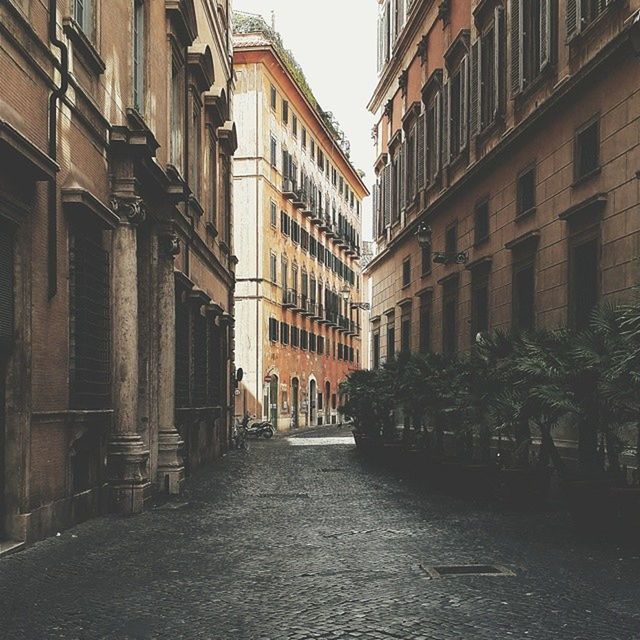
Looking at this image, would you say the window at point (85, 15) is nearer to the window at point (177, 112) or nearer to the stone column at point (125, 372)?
the stone column at point (125, 372)

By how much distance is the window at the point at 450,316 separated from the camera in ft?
92.3

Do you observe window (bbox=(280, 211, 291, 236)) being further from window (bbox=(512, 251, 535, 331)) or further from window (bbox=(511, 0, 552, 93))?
window (bbox=(512, 251, 535, 331))

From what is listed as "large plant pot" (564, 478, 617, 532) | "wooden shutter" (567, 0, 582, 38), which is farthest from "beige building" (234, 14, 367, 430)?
"large plant pot" (564, 478, 617, 532)

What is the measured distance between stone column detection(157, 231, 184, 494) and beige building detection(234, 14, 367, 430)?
23.6 metres

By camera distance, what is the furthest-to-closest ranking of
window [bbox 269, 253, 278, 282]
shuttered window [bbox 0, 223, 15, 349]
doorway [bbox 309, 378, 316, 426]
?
doorway [bbox 309, 378, 316, 426], window [bbox 269, 253, 278, 282], shuttered window [bbox 0, 223, 15, 349]

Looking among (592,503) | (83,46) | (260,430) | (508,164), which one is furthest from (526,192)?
(260,430)

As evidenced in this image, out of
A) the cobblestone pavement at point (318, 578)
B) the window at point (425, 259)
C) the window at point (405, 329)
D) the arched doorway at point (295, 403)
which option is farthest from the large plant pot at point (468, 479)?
the arched doorway at point (295, 403)

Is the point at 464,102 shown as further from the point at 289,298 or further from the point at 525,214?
the point at 289,298

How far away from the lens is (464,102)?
2727cm

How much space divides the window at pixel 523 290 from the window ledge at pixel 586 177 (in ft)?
8.89

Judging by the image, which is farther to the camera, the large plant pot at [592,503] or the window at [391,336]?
the window at [391,336]

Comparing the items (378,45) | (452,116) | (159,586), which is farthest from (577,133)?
(378,45)

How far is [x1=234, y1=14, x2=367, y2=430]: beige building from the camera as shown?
47.4m

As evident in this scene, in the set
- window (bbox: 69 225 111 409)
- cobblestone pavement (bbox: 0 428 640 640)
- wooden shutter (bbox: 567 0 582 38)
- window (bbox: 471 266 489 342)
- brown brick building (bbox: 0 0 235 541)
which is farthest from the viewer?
window (bbox: 471 266 489 342)
